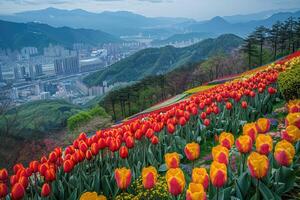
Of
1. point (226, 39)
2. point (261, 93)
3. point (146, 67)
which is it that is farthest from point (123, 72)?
point (261, 93)

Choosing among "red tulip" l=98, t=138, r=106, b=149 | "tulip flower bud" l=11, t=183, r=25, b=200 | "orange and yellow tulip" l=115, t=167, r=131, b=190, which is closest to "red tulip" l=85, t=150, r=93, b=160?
"red tulip" l=98, t=138, r=106, b=149

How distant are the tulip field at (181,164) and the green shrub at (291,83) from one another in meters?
0.70

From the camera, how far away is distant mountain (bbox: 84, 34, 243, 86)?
165000 mm

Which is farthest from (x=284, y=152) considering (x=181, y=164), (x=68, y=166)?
(x=68, y=166)

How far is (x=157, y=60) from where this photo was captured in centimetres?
18325

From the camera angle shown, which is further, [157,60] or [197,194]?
[157,60]

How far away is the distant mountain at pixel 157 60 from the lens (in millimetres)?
165000

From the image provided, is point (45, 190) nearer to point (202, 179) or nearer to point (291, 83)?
point (202, 179)

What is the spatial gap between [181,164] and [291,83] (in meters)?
3.42

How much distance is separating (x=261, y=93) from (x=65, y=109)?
87.2 meters

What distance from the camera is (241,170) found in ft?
14.3

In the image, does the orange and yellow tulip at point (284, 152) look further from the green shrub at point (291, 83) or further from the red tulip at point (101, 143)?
the green shrub at point (291, 83)

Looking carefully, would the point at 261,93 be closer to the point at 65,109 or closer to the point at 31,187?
the point at 31,187

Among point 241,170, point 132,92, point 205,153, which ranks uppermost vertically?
point 241,170
